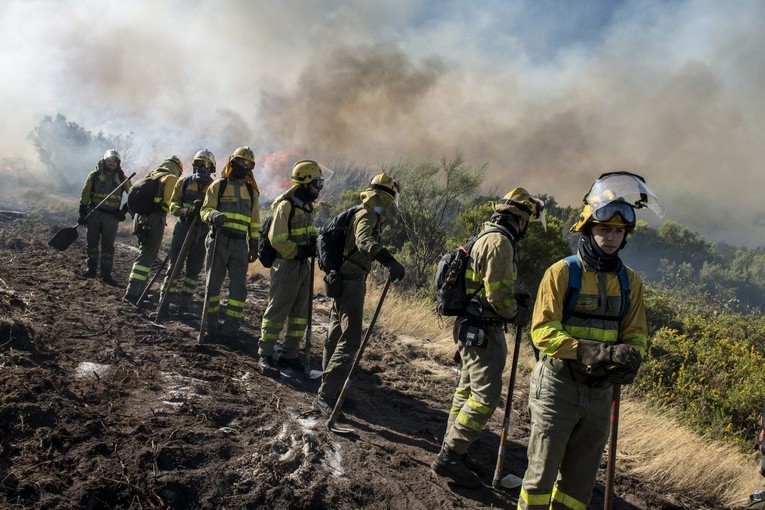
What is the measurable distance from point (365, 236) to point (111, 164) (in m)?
6.73

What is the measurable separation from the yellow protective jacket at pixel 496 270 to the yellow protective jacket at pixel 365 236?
1.03 meters

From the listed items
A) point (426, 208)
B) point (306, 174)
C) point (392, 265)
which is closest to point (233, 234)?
point (306, 174)

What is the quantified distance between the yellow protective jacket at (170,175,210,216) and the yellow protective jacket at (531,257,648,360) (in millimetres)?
6368

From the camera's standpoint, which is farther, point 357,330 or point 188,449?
point 357,330

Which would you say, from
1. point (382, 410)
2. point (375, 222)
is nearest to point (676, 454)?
point (382, 410)

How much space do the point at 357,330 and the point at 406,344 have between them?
130 inches

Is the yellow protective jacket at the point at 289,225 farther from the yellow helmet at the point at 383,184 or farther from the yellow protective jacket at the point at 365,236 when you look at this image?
the yellow helmet at the point at 383,184

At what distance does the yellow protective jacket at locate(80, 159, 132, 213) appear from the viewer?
9.23m

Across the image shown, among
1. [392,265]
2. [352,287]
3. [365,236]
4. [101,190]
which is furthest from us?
[101,190]

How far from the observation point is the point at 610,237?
2943 mm

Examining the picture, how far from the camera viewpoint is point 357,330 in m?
4.99

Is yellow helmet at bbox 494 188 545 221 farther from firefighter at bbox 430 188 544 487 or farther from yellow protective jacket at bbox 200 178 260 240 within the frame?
yellow protective jacket at bbox 200 178 260 240

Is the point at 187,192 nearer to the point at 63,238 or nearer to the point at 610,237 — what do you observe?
the point at 63,238

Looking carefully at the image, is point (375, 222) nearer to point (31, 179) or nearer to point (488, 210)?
point (488, 210)
